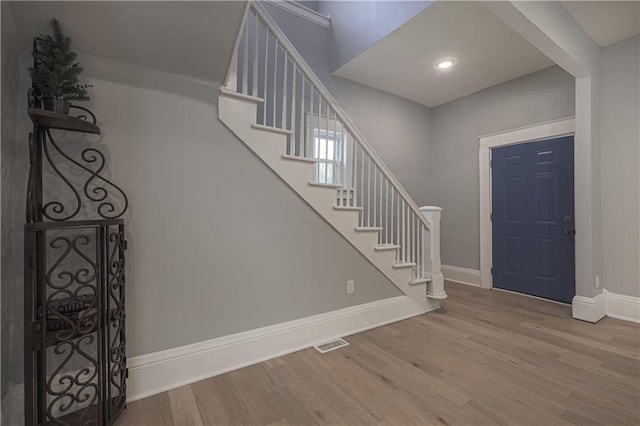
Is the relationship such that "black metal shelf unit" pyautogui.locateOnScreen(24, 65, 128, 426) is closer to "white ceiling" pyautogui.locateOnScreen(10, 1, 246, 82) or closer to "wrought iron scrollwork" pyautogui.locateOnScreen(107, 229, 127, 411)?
"wrought iron scrollwork" pyautogui.locateOnScreen(107, 229, 127, 411)

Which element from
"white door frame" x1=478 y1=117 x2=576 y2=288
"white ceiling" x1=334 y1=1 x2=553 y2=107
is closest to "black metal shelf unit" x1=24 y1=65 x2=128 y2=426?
"white ceiling" x1=334 y1=1 x2=553 y2=107

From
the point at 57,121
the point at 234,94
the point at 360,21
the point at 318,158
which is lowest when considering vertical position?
the point at 57,121

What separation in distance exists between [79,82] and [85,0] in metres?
0.51

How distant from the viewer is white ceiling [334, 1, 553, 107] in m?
2.65

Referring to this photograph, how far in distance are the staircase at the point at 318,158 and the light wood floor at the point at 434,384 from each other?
687 mm

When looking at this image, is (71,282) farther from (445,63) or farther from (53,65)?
(445,63)

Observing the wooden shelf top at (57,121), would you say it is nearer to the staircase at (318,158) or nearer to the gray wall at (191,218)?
the gray wall at (191,218)

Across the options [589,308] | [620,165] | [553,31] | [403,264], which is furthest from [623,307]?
[553,31]

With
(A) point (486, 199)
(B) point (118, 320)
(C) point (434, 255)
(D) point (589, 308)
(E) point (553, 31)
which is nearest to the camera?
(B) point (118, 320)

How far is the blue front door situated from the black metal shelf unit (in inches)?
168

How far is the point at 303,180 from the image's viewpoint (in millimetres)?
2277

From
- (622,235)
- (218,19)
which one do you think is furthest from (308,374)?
(622,235)

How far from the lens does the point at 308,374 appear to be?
6.27 feet

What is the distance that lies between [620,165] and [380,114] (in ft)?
8.73
